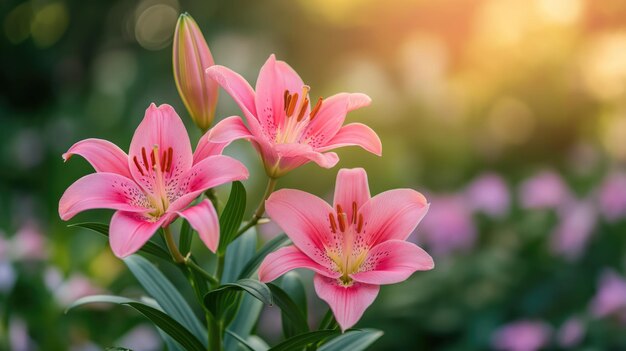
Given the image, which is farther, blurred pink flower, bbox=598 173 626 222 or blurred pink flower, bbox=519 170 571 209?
blurred pink flower, bbox=519 170 571 209

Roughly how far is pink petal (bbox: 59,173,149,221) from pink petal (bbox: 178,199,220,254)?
1.9 inches

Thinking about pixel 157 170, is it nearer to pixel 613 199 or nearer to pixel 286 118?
pixel 286 118

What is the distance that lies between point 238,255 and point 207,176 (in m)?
0.16

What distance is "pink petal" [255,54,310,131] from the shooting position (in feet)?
1.94

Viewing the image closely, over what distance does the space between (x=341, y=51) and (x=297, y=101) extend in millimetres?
2325

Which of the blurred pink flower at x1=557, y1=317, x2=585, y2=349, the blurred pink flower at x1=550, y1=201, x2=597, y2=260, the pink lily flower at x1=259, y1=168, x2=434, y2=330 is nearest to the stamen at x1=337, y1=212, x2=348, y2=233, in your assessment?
the pink lily flower at x1=259, y1=168, x2=434, y2=330

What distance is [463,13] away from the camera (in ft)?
8.39

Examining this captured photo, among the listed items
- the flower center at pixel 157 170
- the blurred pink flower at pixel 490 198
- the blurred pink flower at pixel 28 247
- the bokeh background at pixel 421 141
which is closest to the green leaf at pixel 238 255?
the flower center at pixel 157 170

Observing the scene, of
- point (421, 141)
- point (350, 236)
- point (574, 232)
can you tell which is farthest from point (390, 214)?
point (421, 141)

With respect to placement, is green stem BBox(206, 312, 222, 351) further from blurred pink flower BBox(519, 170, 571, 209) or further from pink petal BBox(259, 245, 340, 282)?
blurred pink flower BBox(519, 170, 571, 209)

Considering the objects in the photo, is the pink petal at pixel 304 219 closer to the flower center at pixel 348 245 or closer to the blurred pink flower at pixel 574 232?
the flower center at pixel 348 245

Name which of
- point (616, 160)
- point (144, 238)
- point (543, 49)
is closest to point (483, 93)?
point (543, 49)

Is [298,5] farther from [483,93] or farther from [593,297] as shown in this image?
[593,297]

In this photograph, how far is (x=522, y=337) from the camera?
4.46 feet
